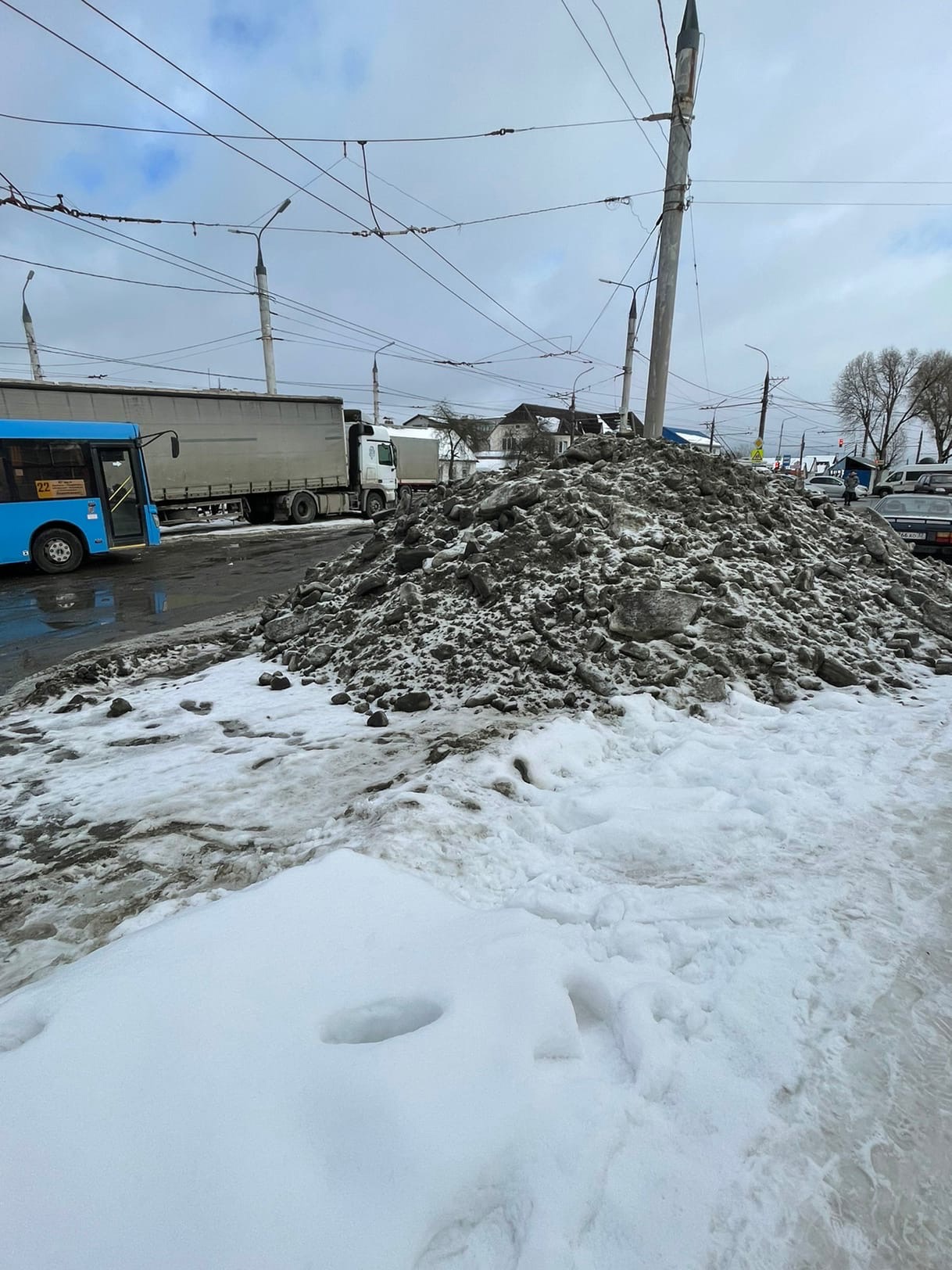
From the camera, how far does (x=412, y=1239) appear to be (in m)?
1.50

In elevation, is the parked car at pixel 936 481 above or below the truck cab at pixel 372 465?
below

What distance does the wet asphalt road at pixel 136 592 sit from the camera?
8.68 m

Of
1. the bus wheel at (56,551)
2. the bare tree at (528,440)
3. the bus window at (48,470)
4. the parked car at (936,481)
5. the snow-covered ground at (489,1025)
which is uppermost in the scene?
the bare tree at (528,440)

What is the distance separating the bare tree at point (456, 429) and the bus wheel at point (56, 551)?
40948mm

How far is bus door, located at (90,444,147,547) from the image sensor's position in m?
14.3

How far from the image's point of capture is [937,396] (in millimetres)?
54281

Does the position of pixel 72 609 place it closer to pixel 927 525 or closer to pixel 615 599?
pixel 615 599

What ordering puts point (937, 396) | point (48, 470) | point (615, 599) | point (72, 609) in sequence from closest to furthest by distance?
1. point (615, 599)
2. point (72, 609)
3. point (48, 470)
4. point (937, 396)

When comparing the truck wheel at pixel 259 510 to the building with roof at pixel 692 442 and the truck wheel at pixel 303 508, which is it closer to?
the truck wheel at pixel 303 508

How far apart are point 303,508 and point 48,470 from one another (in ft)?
35.4

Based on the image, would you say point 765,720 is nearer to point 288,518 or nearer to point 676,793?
point 676,793

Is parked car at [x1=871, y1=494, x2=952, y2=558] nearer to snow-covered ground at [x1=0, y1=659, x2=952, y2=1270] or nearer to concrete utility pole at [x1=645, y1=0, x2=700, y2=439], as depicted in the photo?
concrete utility pole at [x1=645, y1=0, x2=700, y2=439]

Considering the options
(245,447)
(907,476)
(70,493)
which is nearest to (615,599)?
(70,493)

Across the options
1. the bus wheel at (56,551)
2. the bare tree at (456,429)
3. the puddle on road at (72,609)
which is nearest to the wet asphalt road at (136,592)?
the puddle on road at (72,609)
